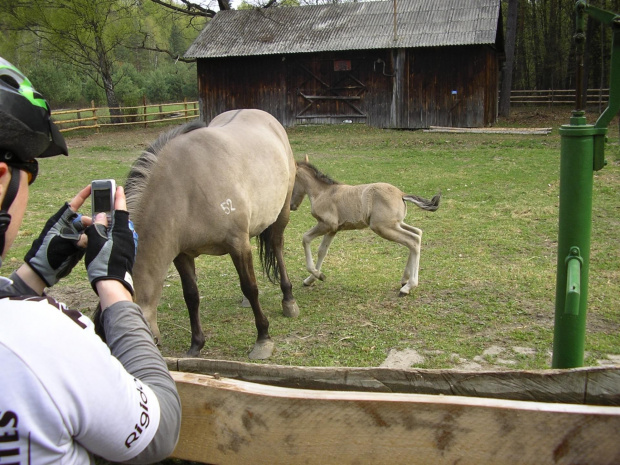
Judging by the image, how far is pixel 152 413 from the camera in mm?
1197

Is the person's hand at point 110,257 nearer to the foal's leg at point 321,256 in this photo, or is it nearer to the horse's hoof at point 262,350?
the horse's hoof at point 262,350

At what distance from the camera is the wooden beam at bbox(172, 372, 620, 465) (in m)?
1.66

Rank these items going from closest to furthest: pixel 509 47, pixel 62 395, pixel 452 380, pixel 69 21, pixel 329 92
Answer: pixel 62 395
pixel 452 380
pixel 329 92
pixel 509 47
pixel 69 21

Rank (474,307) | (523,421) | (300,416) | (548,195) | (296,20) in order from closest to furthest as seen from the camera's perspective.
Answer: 1. (523,421)
2. (300,416)
3. (474,307)
4. (548,195)
5. (296,20)

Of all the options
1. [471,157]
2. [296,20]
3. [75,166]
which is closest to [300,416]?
[471,157]

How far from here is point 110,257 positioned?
1.51 m

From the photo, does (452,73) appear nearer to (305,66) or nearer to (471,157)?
(305,66)

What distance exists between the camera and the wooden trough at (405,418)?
5.45 feet

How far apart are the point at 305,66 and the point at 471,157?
10.8 meters

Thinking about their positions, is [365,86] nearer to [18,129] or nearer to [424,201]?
[424,201]

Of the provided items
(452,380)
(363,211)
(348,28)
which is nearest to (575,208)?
(452,380)

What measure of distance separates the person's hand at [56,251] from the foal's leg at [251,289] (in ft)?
8.44

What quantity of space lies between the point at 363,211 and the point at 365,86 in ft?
55.9

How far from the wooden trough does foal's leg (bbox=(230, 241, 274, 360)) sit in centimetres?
248
